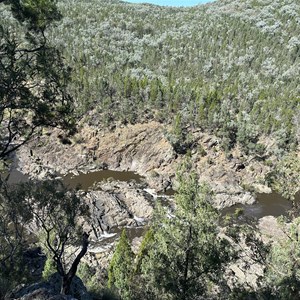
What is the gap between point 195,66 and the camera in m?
91.8

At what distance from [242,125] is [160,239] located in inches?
1762

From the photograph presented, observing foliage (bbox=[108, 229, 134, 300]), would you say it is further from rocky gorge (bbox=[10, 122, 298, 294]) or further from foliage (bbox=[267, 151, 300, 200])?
foliage (bbox=[267, 151, 300, 200])

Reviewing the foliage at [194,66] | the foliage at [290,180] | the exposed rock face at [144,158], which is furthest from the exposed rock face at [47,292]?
the exposed rock face at [144,158]

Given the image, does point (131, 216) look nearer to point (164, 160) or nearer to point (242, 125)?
point (164, 160)

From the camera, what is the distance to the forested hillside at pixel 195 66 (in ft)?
200

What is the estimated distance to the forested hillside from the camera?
2397 inches

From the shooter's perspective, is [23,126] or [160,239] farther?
[160,239]

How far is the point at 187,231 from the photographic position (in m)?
13.8

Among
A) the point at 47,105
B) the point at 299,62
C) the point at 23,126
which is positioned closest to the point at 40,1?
the point at 47,105

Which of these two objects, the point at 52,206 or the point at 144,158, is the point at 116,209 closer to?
the point at 144,158

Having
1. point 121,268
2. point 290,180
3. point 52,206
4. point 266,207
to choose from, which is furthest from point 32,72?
point 266,207

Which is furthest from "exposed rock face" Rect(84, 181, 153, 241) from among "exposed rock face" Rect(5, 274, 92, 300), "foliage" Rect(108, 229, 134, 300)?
"exposed rock face" Rect(5, 274, 92, 300)

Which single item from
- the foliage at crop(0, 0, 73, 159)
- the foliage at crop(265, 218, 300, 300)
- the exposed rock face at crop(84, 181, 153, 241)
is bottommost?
the exposed rock face at crop(84, 181, 153, 241)

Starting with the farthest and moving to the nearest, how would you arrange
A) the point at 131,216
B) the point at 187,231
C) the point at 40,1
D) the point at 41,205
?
the point at 131,216, the point at 41,205, the point at 187,231, the point at 40,1
